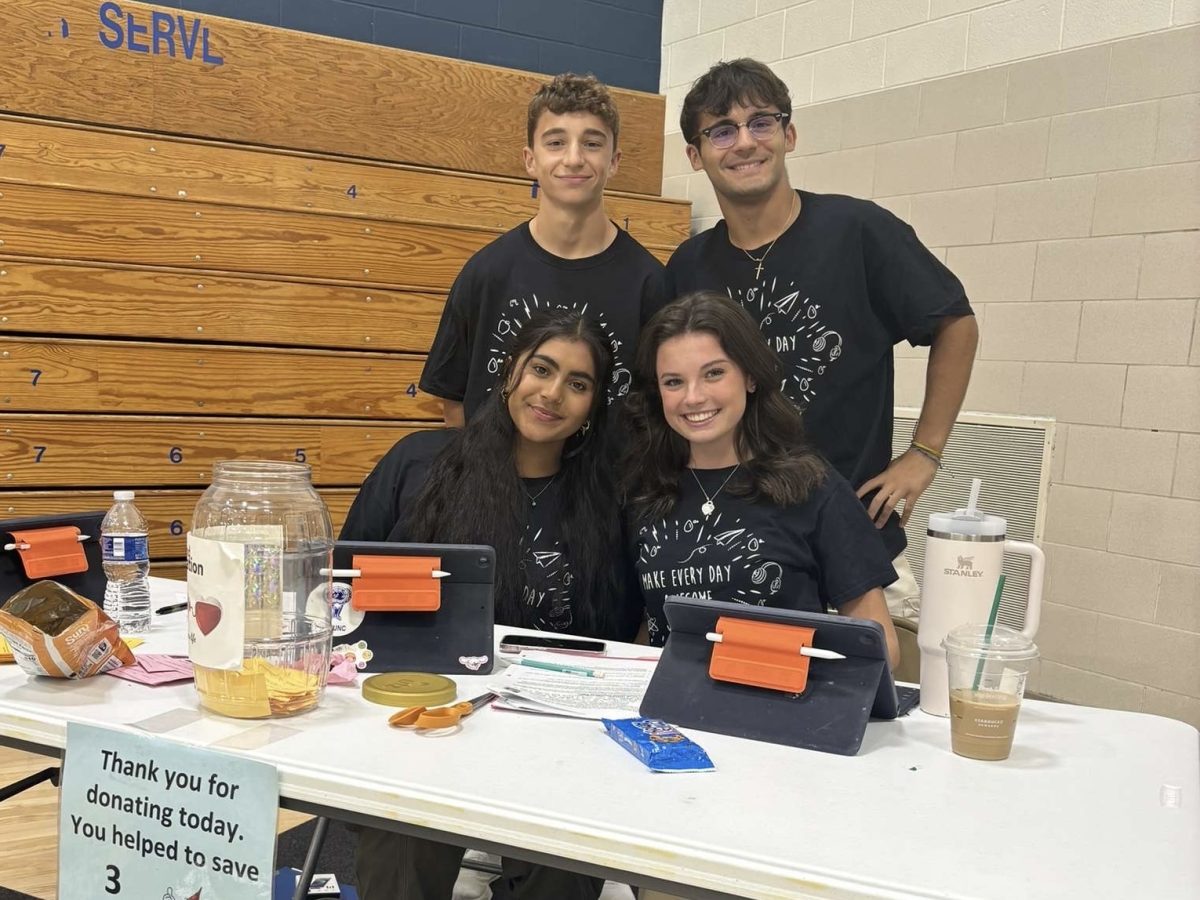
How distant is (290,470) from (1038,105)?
9.49 feet

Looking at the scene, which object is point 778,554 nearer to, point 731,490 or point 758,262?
point 731,490

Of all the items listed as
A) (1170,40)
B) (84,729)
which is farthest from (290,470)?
(1170,40)

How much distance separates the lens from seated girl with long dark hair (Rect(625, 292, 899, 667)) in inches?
65.3

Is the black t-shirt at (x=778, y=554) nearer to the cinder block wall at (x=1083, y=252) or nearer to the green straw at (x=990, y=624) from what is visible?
the green straw at (x=990, y=624)

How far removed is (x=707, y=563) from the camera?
5.49 ft

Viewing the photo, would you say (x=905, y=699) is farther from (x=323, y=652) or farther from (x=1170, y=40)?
(x=1170, y=40)

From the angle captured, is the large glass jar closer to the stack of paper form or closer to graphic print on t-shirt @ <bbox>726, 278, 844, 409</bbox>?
the stack of paper form

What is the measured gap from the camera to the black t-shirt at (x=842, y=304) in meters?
2.07

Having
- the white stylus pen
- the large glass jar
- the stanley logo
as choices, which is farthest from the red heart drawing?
the stanley logo

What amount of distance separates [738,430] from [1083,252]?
6.43 feet

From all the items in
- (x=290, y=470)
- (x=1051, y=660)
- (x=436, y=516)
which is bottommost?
(x=1051, y=660)

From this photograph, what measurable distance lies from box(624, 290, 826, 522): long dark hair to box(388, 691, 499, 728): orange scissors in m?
0.60

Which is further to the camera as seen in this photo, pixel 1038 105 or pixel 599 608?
pixel 1038 105

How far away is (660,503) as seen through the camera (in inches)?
68.8
